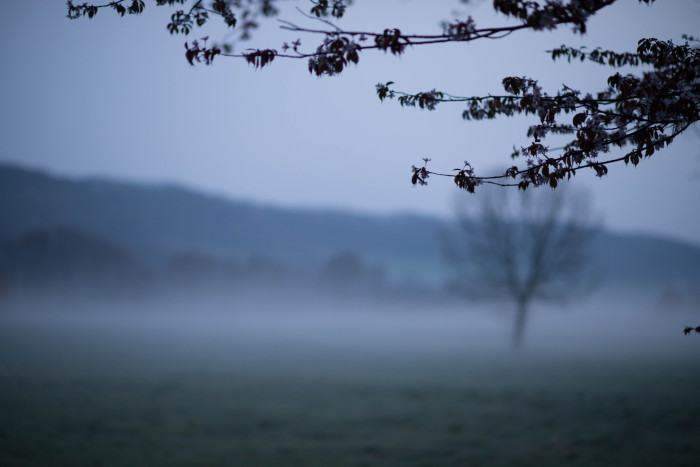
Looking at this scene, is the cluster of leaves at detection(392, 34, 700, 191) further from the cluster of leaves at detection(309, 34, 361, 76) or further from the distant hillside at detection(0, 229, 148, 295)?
the distant hillside at detection(0, 229, 148, 295)

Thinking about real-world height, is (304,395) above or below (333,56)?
below

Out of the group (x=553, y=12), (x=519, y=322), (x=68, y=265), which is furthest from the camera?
(x=68, y=265)

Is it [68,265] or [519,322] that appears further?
[68,265]

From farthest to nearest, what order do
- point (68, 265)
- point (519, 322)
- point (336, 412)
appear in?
point (68, 265) < point (519, 322) < point (336, 412)

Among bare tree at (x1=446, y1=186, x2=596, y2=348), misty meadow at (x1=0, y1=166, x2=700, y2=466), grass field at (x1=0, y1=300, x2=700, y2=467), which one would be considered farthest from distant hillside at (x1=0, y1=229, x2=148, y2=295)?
bare tree at (x1=446, y1=186, x2=596, y2=348)

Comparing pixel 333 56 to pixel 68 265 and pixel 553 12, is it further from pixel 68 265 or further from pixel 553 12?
pixel 68 265

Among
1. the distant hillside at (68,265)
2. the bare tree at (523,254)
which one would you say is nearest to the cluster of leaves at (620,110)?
the bare tree at (523,254)

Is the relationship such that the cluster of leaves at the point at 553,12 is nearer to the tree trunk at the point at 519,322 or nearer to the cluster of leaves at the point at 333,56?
the cluster of leaves at the point at 333,56

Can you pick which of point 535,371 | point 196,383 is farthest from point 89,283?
point 535,371

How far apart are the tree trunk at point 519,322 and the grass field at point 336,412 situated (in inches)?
168

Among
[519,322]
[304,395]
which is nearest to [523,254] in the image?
[519,322]

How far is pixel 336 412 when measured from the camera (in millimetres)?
12828

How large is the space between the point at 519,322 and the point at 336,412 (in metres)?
19.2

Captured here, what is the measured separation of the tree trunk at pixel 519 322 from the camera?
91.6ft
